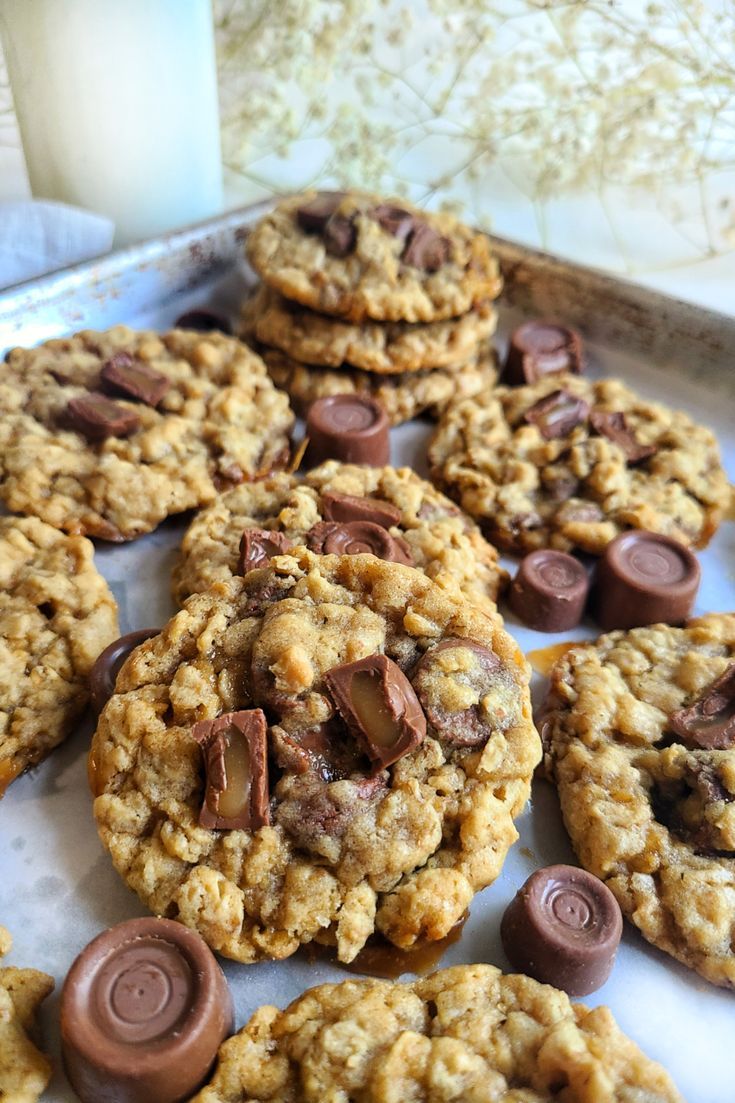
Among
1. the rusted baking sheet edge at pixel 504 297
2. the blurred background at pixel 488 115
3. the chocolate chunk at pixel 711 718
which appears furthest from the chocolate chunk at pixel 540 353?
the chocolate chunk at pixel 711 718

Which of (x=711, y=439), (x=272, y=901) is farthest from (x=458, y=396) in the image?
(x=272, y=901)

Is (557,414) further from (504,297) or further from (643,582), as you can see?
(504,297)

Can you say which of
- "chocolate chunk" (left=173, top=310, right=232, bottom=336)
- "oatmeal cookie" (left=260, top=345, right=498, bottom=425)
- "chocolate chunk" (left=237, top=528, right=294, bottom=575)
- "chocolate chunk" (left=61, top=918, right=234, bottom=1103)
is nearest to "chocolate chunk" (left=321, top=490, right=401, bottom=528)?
"chocolate chunk" (left=237, top=528, right=294, bottom=575)

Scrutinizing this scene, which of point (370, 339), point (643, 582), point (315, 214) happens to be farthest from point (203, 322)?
point (643, 582)

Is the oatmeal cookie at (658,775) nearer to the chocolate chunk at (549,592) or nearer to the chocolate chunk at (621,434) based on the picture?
the chocolate chunk at (549,592)

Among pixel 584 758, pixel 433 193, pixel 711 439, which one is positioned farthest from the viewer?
pixel 433 193

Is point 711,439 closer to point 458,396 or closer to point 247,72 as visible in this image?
point 458,396
